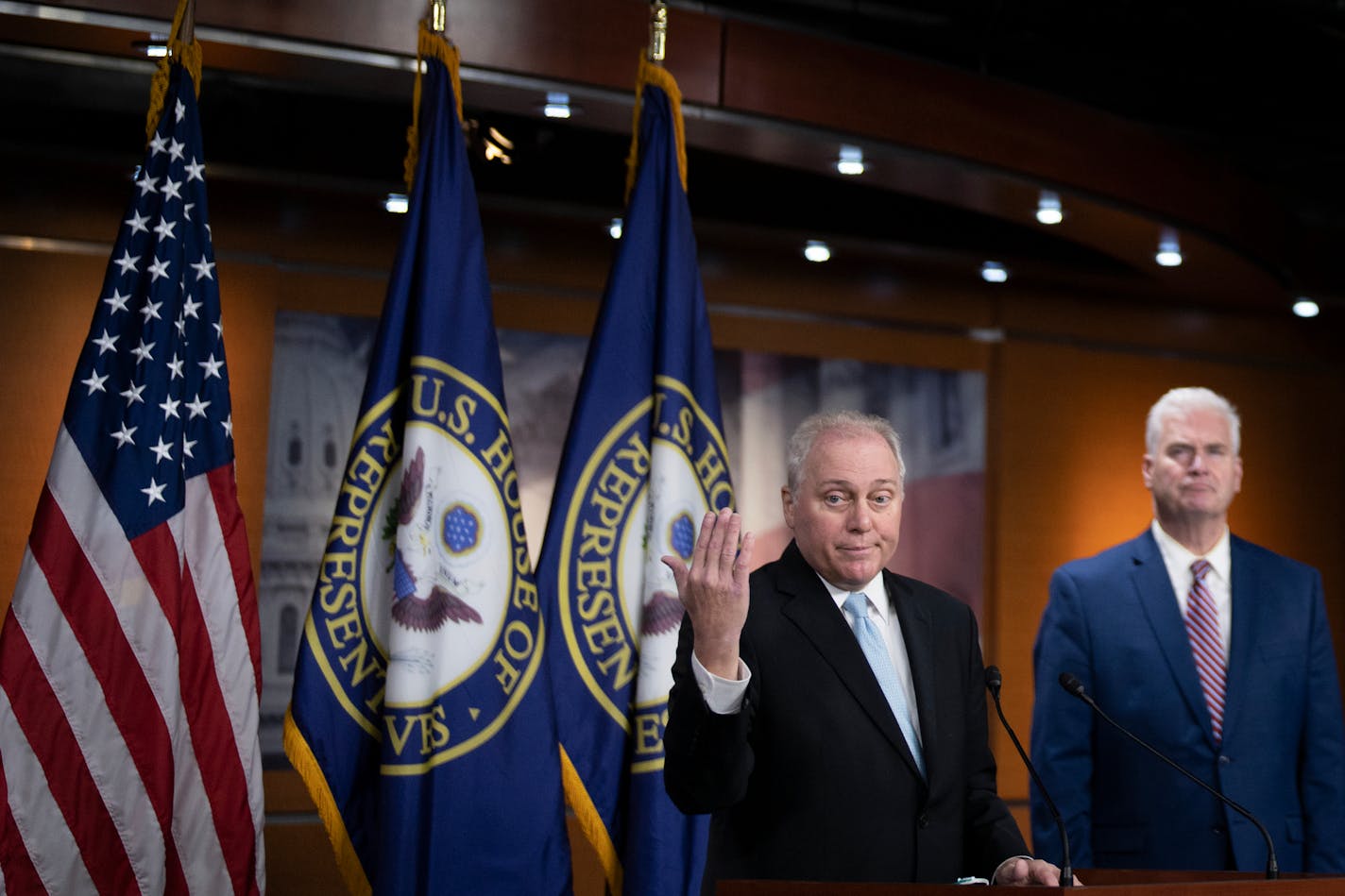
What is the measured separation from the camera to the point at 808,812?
255 centimetres

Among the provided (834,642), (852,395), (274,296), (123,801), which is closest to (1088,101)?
(852,395)

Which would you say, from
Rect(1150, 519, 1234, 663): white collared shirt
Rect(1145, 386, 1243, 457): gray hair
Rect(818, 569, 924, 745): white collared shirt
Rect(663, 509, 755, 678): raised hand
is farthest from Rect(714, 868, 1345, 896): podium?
Rect(1145, 386, 1243, 457): gray hair

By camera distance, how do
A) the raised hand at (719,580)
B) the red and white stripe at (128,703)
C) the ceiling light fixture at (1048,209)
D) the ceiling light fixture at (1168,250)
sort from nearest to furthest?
the raised hand at (719,580), the red and white stripe at (128,703), the ceiling light fixture at (1048,209), the ceiling light fixture at (1168,250)

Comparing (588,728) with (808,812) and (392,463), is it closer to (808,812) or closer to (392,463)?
(392,463)

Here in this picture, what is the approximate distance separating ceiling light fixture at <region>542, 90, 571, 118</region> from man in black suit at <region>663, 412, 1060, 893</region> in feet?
5.21

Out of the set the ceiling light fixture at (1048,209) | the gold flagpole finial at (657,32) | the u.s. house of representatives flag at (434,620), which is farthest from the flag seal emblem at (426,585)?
the ceiling light fixture at (1048,209)

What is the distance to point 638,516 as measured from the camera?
3.80 meters

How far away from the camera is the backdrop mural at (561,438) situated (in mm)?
4996

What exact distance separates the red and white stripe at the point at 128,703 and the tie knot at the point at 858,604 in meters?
1.52

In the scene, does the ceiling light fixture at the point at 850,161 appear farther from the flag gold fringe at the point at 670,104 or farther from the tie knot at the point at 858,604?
the tie knot at the point at 858,604

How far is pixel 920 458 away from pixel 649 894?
2.65 meters

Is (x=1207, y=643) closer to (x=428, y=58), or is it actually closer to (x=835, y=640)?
(x=835, y=640)

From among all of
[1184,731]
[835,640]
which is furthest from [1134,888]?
[1184,731]

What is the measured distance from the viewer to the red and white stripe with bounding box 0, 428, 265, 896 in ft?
10.7
